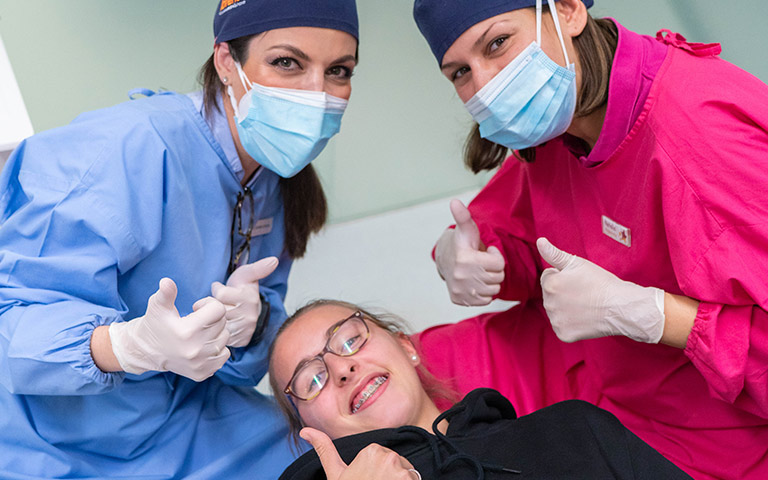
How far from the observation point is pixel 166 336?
4.49 ft

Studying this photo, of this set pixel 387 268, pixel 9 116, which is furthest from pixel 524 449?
pixel 9 116

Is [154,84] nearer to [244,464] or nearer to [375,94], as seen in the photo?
[375,94]

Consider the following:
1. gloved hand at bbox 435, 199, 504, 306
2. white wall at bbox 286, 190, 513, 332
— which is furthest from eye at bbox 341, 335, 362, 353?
white wall at bbox 286, 190, 513, 332

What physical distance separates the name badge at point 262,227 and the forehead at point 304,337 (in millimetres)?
324

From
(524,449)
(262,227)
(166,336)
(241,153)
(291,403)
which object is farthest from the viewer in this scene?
(262,227)

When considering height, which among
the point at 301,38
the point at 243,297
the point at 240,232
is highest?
the point at 301,38

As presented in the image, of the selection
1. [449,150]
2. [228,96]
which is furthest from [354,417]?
[449,150]

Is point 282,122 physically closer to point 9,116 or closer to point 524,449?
point 524,449

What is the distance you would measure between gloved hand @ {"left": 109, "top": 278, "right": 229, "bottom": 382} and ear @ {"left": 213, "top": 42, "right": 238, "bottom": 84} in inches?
24.8

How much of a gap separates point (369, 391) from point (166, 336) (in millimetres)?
475

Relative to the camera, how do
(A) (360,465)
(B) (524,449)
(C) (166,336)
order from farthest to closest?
(B) (524,449)
(C) (166,336)
(A) (360,465)

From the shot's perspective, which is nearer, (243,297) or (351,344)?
(351,344)

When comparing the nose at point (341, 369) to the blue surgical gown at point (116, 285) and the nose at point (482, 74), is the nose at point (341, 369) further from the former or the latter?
the nose at point (482, 74)

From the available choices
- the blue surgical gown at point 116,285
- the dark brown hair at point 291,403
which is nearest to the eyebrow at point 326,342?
the dark brown hair at point 291,403
